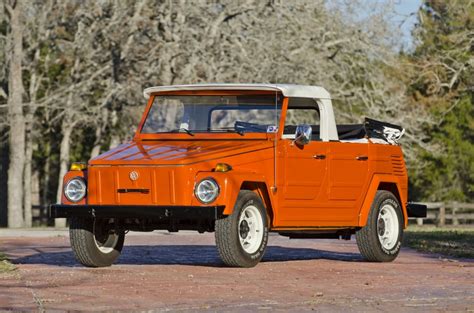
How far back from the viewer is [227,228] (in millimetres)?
12938

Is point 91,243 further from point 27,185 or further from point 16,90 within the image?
point 27,185

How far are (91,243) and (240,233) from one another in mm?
1617

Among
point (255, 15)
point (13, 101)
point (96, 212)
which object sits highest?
point (255, 15)

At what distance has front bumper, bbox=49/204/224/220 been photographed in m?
12.7

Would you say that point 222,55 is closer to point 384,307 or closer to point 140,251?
point 140,251

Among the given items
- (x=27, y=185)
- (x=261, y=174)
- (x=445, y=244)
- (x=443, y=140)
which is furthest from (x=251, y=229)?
(x=443, y=140)

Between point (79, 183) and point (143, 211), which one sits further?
point (79, 183)

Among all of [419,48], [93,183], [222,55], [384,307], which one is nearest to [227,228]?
[93,183]

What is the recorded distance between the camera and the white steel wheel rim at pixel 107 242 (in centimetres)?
1389

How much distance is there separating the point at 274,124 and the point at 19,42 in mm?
28052

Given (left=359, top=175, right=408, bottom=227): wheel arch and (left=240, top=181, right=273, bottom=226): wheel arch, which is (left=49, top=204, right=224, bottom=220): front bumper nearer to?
(left=240, top=181, right=273, bottom=226): wheel arch

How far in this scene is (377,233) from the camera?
14953mm

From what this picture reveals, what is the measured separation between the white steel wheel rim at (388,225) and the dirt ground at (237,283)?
0.34m

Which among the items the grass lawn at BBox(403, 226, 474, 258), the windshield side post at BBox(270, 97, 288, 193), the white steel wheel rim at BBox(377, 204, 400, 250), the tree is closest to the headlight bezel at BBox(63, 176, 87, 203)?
the windshield side post at BBox(270, 97, 288, 193)
